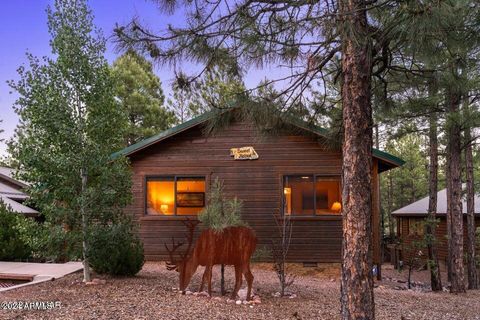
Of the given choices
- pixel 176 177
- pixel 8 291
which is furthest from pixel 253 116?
pixel 176 177

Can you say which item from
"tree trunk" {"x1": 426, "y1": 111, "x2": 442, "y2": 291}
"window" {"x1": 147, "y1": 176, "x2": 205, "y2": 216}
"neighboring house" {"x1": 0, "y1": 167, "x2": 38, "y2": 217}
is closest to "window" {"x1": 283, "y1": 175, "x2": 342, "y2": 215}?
"tree trunk" {"x1": 426, "y1": 111, "x2": 442, "y2": 291}

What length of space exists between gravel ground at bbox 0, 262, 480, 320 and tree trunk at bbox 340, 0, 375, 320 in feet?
4.91

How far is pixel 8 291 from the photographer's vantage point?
7.07 meters

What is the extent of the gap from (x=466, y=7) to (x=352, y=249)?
2773 millimetres

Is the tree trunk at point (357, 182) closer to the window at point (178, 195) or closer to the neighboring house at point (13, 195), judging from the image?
the window at point (178, 195)

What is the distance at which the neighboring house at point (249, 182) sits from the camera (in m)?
11.6

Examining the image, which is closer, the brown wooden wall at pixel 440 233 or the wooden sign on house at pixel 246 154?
the wooden sign on house at pixel 246 154

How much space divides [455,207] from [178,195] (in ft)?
22.2

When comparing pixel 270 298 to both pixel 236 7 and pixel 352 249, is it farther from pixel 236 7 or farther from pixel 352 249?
pixel 236 7

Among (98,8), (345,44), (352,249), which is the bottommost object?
(352,249)

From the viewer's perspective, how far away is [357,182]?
4980 mm

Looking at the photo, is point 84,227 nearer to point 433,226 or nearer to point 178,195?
point 178,195

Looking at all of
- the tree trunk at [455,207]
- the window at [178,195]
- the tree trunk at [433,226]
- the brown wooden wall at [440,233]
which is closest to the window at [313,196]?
the tree trunk at [433,226]

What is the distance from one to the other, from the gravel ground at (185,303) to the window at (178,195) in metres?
2.72
